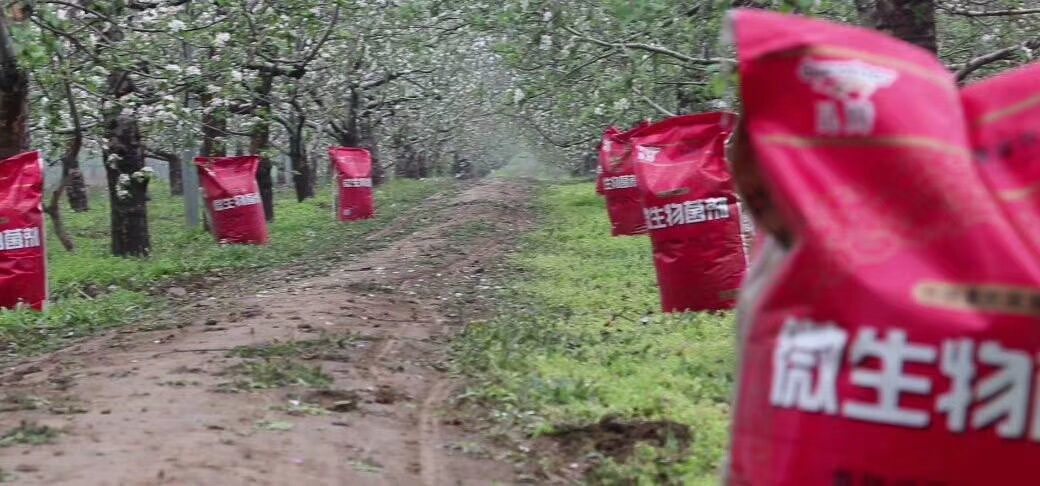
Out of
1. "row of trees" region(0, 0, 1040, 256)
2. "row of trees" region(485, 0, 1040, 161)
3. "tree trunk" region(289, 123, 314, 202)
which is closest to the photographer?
"row of trees" region(0, 0, 1040, 256)

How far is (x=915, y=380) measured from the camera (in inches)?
99.9

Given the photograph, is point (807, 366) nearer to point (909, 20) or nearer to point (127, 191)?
point (909, 20)

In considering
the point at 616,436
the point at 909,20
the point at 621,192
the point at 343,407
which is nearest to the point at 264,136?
the point at 621,192

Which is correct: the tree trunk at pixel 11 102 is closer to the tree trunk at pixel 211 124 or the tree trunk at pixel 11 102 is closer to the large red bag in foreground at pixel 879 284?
the tree trunk at pixel 211 124

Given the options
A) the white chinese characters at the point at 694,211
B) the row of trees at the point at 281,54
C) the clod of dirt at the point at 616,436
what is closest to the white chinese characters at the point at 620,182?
the row of trees at the point at 281,54

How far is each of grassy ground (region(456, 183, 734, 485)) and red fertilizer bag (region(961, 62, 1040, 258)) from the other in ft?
8.87

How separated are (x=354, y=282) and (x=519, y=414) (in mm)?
6345

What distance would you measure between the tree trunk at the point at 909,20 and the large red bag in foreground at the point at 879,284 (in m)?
4.64

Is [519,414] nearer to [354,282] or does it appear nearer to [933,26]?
[933,26]

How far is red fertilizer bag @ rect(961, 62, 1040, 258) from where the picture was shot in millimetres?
2578

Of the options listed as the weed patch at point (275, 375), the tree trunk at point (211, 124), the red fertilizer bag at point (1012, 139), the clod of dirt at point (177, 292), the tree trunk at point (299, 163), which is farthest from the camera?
the tree trunk at point (299, 163)

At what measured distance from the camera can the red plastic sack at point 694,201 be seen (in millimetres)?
9172

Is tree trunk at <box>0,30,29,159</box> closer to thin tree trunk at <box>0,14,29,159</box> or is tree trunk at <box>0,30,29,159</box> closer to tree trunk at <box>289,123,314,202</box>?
thin tree trunk at <box>0,14,29,159</box>

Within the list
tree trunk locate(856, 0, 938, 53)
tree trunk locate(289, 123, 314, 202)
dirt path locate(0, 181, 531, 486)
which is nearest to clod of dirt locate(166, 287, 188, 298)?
dirt path locate(0, 181, 531, 486)
